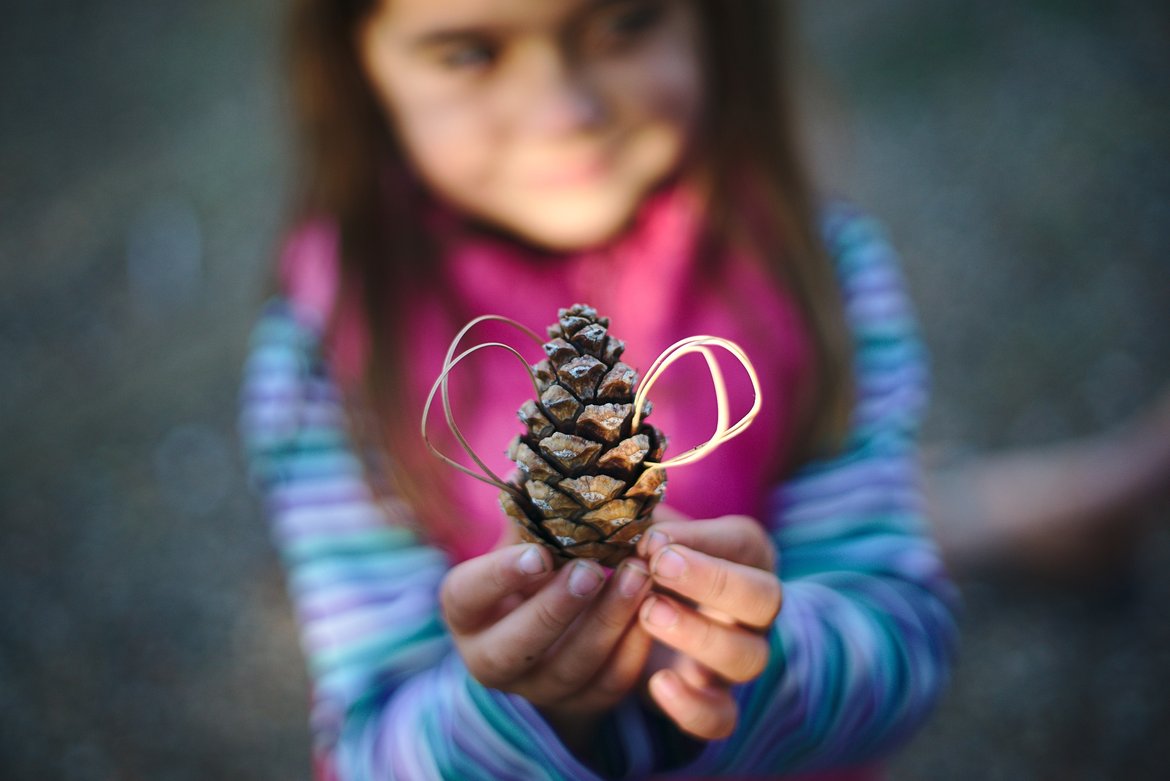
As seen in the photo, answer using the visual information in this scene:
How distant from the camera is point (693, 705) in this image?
27.2 inches

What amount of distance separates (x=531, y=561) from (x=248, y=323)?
6.63 feet

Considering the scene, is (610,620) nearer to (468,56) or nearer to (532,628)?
(532,628)

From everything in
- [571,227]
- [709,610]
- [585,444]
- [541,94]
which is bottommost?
[709,610]

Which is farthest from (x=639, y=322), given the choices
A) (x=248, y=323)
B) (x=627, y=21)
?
(x=248, y=323)

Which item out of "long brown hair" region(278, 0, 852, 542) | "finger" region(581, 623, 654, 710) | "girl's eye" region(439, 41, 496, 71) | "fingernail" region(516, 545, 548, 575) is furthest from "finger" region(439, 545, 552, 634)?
"girl's eye" region(439, 41, 496, 71)

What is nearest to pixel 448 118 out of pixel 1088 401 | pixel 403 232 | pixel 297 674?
pixel 403 232

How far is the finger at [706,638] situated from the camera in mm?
633

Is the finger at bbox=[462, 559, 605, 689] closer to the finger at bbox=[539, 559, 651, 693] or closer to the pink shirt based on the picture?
the finger at bbox=[539, 559, 651, 693]

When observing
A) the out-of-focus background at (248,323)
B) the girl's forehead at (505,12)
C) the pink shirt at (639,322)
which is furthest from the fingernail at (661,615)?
the out-of-focus background at (248,323)

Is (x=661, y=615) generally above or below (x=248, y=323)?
below

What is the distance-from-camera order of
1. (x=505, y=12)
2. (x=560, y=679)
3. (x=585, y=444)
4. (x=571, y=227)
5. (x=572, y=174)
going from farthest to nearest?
(x=571, y=227) → (x=572, y=174) → (x=505, y=12) → (x=560, y=679) → (x=585, y=444)

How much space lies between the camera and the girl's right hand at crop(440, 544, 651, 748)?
1.94ft

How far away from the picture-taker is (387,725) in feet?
2.93

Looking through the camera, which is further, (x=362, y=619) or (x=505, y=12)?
(x=362, y=619)
